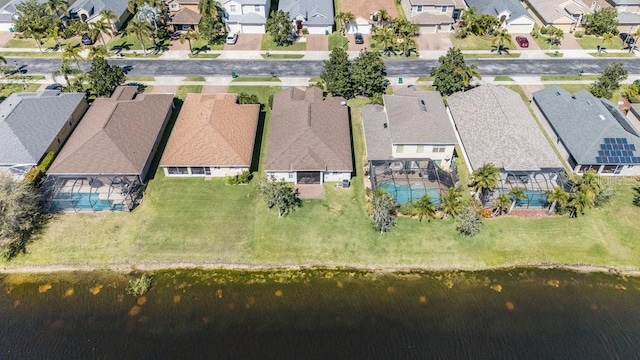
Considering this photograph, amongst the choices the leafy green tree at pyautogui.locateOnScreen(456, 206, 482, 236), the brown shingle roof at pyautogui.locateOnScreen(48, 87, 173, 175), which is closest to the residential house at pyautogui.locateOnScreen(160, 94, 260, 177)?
the brown shingle roof at pyautogui.locateOnScreen(48, 87, 173, 175)

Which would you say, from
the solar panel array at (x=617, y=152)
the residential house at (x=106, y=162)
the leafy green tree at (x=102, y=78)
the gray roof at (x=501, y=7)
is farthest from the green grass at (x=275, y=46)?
the solar panel array at (x=617, y=152)

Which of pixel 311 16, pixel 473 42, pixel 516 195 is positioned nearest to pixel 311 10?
pixel 311 16

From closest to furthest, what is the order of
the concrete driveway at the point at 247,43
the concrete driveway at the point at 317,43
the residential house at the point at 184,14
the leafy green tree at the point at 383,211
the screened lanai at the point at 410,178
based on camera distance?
1. the leafy green tree at the point at 383,211
2. the screened lanai at the point at 410,178
3. the concrete driveway at the point at 247,43
4. the concrete driveway at the point at 317,43
5. the residential house at the point at 184,14

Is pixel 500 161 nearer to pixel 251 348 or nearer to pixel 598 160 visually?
pixel 598 160

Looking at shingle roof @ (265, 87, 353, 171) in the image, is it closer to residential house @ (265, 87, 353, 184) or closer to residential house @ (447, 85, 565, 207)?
residential house @ (265, 87, 353, 184)

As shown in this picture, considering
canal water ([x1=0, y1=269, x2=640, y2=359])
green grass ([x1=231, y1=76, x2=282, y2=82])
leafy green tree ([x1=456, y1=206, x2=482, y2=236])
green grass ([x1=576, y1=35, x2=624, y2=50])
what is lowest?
canal water ([x1=0, y1=269, x2=640, y2=359])

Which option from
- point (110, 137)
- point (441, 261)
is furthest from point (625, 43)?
point (110, 137)

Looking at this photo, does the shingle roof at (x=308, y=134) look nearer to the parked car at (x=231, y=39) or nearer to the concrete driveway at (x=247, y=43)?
the concrete driveway at (x=247, y=43)
